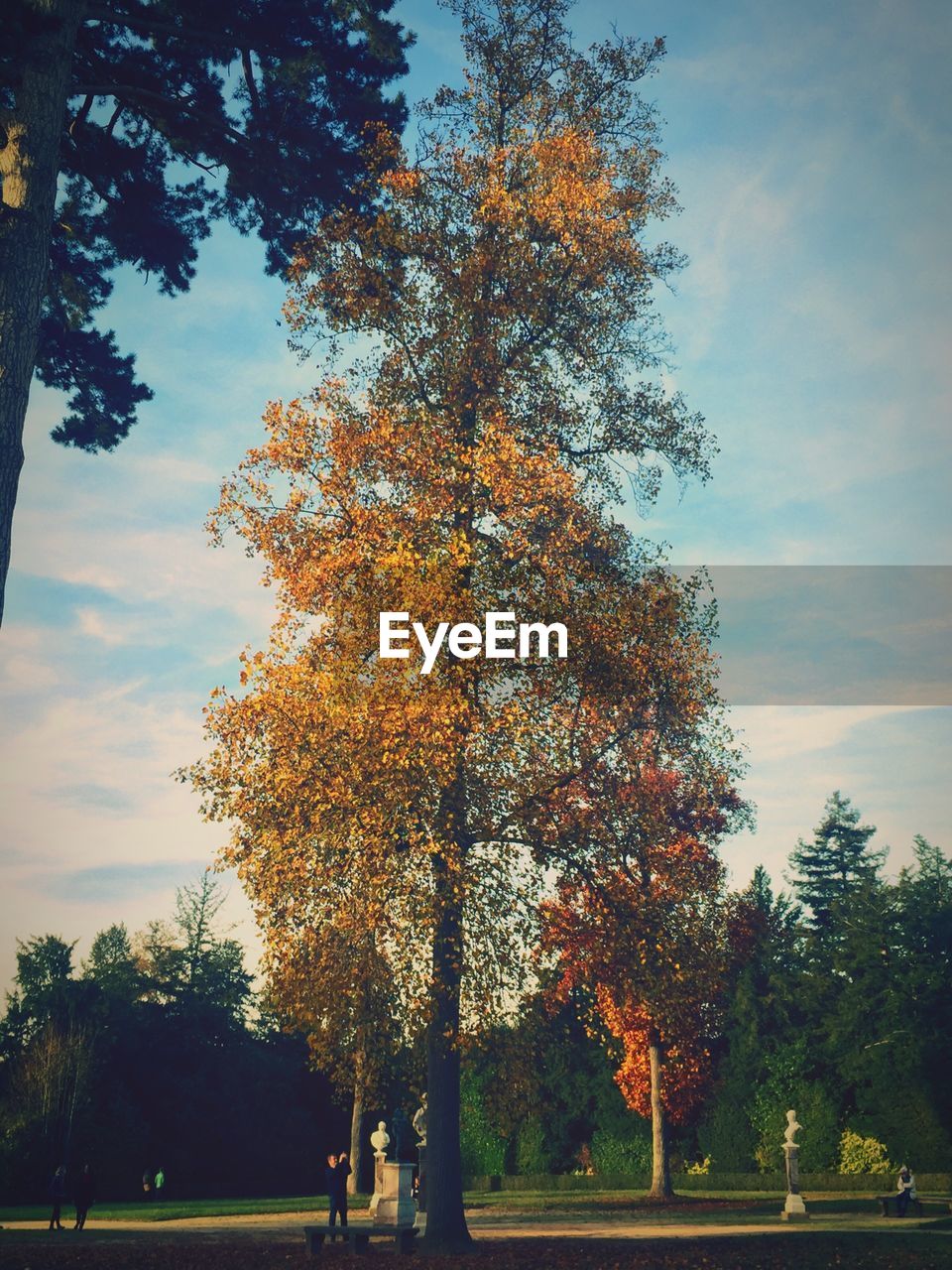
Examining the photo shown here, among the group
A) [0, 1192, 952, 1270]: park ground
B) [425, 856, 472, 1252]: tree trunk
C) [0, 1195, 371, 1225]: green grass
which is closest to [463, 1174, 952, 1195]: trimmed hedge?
[0, 1192, 952, 1270]: park ground

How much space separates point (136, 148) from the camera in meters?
15.9

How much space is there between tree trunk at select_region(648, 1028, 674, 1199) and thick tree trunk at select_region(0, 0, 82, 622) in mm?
24542

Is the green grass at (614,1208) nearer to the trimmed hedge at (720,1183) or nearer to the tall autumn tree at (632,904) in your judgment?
the trimmed hedge at (720,1183)

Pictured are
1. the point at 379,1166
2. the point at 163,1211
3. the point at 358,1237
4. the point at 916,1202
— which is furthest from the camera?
the point at 163,1211

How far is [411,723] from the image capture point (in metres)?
Answer: 14.9

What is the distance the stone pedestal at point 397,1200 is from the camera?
21203 millimetres

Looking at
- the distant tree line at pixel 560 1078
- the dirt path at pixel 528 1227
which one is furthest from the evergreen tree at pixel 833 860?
the dirt path at pixel 528 1227

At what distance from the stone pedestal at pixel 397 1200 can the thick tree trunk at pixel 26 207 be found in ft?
49.1

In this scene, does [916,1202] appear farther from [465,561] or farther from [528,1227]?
[465,561]

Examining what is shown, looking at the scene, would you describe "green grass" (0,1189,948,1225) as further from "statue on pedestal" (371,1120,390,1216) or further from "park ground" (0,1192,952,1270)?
"statue on pedestal" (371,1120,390,1216)

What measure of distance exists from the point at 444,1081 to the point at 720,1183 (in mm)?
26979

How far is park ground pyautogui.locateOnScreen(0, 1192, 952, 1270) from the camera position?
14492mm

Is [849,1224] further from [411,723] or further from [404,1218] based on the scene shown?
[411,723]

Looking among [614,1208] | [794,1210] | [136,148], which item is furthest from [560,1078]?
[136,148]
